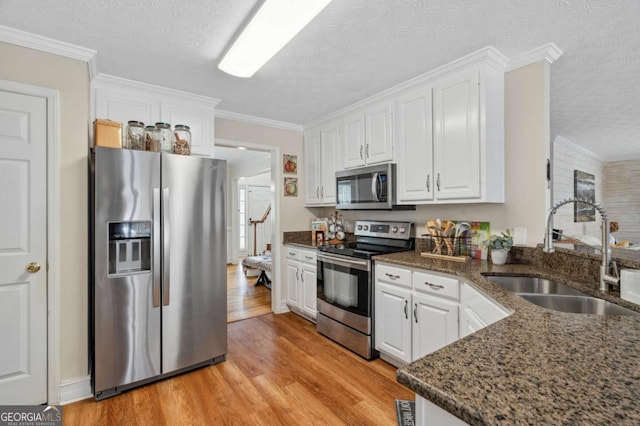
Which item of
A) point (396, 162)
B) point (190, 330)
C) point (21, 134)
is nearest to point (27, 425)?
point (190, 330)

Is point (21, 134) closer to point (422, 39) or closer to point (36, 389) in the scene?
point (36, 389)

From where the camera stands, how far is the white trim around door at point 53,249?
2018 mm

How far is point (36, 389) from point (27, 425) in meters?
0.20

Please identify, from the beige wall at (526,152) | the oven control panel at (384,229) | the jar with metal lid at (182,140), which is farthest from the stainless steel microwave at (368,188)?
the jar with metal lid at (182,140)

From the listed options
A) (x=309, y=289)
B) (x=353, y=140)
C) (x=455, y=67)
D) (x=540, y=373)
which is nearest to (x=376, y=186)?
(x=353, y=140)

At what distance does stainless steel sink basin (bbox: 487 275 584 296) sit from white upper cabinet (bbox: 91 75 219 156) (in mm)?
2692

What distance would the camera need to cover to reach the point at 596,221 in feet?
18.2

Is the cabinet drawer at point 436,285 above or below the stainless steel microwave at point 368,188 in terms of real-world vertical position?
below

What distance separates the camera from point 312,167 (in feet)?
12.6

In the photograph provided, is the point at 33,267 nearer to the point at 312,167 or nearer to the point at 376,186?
the point at 376,186

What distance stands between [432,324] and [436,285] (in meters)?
0.29

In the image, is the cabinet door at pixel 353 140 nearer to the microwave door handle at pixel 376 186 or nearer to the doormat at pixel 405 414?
the microwave door handle at pixel 376 186

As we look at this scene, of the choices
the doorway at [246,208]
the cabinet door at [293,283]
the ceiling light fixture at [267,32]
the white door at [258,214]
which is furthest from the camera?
the white door at [258,214]

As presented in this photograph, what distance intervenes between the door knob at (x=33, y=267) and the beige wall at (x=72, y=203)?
12 cm
